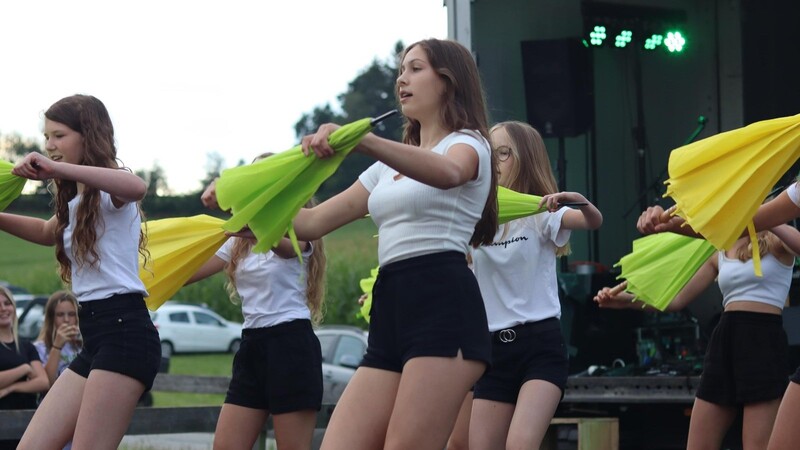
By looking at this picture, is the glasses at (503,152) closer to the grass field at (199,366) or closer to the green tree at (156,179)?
the grass field at (199,366)

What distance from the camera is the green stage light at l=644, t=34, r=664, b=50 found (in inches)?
428

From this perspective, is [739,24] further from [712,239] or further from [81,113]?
[81,113]

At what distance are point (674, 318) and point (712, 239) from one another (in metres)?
5.36

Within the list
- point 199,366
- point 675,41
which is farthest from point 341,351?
point 199,366

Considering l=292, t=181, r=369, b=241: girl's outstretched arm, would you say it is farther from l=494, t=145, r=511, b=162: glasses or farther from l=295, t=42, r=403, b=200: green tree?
l=295, t=42, r=403, b=200: green tree

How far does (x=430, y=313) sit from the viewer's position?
423cm

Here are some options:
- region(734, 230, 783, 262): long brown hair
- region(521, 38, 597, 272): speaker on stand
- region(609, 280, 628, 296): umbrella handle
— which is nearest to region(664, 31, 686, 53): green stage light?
region(521, 38, 597, 272): speaker on stand

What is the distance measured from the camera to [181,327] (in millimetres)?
35500

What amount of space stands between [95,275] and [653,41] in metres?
6.72

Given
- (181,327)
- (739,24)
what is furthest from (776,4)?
(181,327)

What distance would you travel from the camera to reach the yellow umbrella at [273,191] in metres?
4.29

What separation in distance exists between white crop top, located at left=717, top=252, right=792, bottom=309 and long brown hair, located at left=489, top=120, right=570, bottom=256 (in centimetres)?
93

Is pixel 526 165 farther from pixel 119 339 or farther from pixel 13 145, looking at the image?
pixel 13 145

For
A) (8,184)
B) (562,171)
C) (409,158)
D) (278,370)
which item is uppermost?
(409,158)
